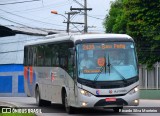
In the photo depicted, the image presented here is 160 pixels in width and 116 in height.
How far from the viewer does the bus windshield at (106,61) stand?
2023 cm

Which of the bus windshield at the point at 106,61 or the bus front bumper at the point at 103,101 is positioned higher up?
the bus windshield at the point at 106,61

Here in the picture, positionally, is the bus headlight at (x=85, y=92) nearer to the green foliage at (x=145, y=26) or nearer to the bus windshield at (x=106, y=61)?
the bus windshield at (x=106, y=61)

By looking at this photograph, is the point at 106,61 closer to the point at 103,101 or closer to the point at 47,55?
the point at 103,101

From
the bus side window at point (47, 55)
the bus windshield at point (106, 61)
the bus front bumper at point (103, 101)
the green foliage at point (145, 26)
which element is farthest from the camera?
the green foliage at point (145, 26)

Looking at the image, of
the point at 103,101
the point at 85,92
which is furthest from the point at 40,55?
the point at 103,101

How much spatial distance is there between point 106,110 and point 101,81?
3.83 metres

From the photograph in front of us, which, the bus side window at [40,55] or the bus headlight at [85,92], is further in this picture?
the bus side window at [40,55]

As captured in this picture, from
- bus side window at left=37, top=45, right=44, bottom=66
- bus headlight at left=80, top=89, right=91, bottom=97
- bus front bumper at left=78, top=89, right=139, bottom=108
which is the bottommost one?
bus front bumper at left=78, top=89, right=139, bottom=108

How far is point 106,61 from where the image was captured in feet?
67.0

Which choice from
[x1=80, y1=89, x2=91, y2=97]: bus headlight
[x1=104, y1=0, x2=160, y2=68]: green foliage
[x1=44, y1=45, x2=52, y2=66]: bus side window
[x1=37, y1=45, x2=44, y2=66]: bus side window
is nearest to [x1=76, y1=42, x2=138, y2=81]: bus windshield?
[x1=80, y1=89, x2=91, y2=97]: bus headlight

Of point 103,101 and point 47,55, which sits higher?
point 47,55

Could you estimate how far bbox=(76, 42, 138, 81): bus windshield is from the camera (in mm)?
20234

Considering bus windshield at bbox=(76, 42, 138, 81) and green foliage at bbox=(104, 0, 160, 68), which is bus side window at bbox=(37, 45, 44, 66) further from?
green foliage at bbox=(104, 0, 160, 68)

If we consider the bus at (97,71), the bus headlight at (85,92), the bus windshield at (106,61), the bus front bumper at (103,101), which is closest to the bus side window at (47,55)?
the bus at (97,71)
